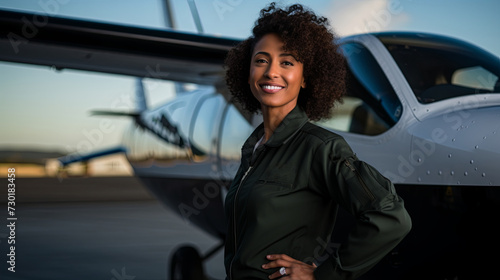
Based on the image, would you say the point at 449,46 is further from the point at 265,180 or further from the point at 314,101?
the point at 265,180

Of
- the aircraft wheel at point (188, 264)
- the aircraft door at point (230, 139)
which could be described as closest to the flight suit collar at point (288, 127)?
the aircraft door at point (230, 139)

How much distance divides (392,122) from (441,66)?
0.52 m

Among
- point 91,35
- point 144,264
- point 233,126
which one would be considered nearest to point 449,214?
point 233,126

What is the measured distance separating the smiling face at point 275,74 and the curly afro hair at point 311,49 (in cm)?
3

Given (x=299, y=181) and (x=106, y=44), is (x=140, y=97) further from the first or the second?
(x=299, y=181)

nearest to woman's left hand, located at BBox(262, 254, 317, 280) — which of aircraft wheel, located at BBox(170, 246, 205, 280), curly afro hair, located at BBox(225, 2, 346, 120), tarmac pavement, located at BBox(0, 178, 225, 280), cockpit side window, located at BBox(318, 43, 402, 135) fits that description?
curly afro hair, located at BBox(225, 2, 346, 120)

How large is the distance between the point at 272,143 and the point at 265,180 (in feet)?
0.38

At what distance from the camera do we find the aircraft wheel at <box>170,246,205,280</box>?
5535 mm

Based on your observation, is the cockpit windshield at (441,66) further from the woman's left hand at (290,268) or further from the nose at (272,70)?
the woman's left hand at (290,268)

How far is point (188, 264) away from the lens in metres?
5.55

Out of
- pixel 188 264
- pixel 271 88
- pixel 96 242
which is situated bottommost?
pixel 188 264

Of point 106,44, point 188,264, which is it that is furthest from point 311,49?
point 188,264

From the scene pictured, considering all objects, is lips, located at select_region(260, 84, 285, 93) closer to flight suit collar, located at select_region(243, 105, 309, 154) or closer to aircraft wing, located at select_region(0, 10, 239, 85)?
flight suit collar, located at select_region(243, 105, 309, 154)

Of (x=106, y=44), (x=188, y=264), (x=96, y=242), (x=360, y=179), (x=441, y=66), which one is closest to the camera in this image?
(x=360, y=179)
